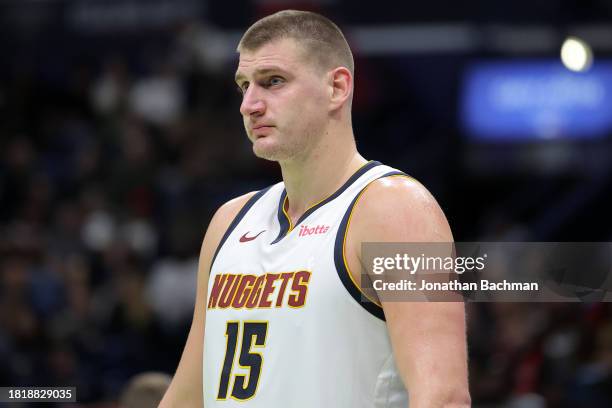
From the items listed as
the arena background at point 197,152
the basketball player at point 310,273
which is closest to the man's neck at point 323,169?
the basketball player at point 310,273

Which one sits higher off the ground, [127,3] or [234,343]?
[127,3]

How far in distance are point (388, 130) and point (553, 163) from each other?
232cm

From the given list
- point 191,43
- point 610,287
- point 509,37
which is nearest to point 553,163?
point 509,37

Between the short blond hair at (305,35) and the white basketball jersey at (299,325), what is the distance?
42cm

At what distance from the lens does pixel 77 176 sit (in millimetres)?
13836

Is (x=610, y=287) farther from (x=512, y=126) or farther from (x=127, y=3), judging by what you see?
(x=127, y=3)

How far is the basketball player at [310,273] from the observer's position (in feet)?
11.9

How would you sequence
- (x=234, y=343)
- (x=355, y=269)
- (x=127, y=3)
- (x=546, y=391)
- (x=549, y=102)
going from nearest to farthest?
(x=355, y=269) < (x=234, y=343) < (x=546, y=391) < (x=549, y=102) < (x=127, y=3)

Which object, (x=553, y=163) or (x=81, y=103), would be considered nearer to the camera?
(x=553, y=163)

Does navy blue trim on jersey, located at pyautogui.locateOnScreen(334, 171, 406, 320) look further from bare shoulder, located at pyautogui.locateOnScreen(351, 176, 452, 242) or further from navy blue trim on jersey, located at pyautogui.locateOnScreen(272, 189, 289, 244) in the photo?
navy blue trim on jersey, located at pyautogui.locateOnScreen(272, 189, 289, 244)

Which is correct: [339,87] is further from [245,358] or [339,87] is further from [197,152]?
[197,152]

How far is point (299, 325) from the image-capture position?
3814mm

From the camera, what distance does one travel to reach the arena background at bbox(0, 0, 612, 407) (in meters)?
10.5

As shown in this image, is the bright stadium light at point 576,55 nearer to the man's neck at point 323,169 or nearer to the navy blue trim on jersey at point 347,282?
the man's neck at point 323,169
